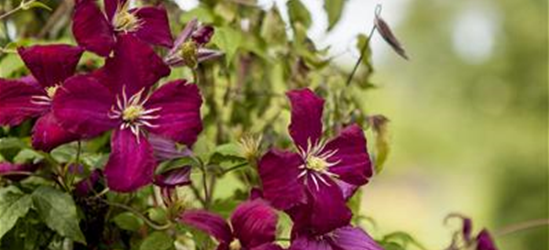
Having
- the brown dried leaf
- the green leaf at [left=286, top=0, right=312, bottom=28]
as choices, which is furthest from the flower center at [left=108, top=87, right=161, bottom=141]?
the green leaf at [left=286, top=0, right=312, bottom=28]

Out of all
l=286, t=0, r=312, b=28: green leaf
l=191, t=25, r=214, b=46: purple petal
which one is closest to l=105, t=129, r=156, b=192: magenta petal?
l=191, t=25, r=214, b=46: purple petal

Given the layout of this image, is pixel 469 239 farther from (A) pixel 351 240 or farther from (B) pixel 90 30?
(B) pixel 90 30

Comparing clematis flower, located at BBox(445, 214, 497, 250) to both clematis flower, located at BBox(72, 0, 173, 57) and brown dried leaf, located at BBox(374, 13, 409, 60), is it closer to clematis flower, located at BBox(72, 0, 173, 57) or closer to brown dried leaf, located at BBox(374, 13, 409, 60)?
brown dried leaf, located at BBox(374, 13, 409, 60)

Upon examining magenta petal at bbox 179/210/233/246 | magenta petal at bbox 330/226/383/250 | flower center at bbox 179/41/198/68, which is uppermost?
flower center at bbox 179/41/198/68

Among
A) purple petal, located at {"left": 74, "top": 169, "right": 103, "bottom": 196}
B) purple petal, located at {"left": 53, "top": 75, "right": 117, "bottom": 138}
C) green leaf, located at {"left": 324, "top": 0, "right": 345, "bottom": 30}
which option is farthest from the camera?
green leaf, located at {"left": 324, "top": 0, "right": 345, "bottom": 30}

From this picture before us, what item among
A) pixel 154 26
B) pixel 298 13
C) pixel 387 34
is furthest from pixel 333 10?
pixel 154 26

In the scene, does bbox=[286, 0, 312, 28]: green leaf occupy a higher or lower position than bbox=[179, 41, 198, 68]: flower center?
lower

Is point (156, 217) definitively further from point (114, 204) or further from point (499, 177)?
point (499, 177)

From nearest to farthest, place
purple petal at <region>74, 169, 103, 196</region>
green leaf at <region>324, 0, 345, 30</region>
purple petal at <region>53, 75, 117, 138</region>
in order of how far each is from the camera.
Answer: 1. purple petal at <region>53, 75, 117, 138</region>
2. purple petal at <region>74, 169, 103, 196</region>
3. green leaf at <region>324, 0, 345, 30</region>

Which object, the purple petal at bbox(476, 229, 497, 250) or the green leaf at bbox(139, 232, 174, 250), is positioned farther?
the purple petal at bbox(476, 229, 497, 250)
